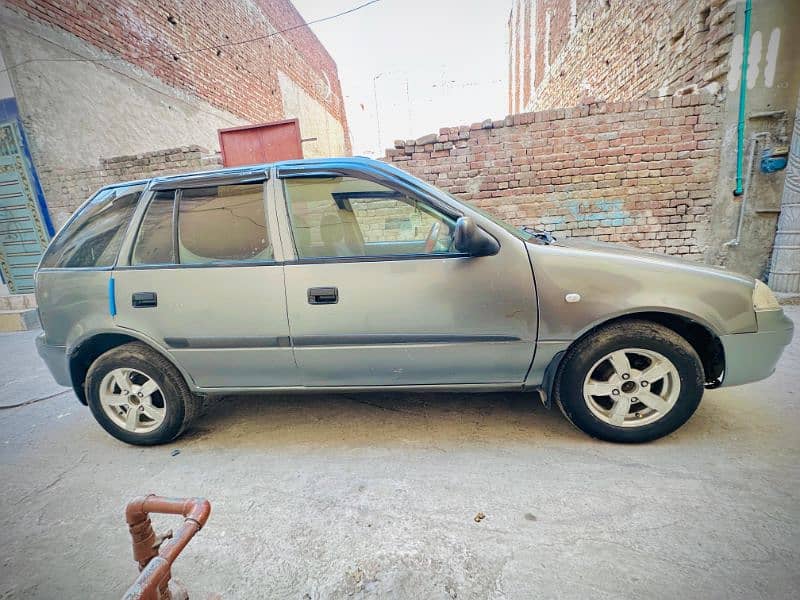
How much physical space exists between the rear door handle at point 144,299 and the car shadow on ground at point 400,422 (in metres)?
0.99

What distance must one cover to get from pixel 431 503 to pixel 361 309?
3.49 ft

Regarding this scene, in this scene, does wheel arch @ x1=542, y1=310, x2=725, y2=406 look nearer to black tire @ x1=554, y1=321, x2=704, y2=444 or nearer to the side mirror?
black tire @ x1=554, y1=321, x2=704, y2=444

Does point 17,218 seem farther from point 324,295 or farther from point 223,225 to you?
point 324,295

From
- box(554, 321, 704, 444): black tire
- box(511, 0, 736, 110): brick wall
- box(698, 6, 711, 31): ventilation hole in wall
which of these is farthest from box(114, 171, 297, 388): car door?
box(698, 6, 711, 31): ventilation hole in wall

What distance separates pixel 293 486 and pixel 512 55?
20.5m

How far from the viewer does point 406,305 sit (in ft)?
6.46

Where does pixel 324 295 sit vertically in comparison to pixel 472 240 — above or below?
below

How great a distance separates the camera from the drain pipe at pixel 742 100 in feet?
14.4

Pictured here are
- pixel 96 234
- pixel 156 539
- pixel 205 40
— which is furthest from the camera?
pixel 205 40

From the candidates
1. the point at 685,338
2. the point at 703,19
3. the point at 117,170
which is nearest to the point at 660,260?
the point at 685,338

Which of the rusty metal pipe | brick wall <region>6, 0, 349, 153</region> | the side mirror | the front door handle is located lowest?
the rusty metal pipe

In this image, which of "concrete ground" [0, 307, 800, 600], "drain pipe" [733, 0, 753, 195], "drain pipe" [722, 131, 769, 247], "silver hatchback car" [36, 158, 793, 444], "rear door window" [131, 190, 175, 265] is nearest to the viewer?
"concrete ground" [0, 307, 800, 600]

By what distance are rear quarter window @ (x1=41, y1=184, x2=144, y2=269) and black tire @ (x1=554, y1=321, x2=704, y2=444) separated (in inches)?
115

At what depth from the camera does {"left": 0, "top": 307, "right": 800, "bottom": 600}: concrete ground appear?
1.32m
